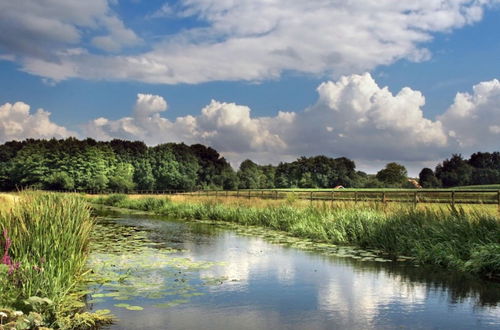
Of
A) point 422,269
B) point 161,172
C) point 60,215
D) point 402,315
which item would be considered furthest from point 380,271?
point 161,172

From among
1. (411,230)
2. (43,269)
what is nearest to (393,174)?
(411,230)

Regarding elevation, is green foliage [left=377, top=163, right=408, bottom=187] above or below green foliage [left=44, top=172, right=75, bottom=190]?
above

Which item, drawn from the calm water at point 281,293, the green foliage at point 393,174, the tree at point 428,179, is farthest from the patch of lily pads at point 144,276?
the green foliage at point 393,174

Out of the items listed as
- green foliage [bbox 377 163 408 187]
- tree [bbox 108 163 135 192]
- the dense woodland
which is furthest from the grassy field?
green foliage [bbox 377 163 408 187]

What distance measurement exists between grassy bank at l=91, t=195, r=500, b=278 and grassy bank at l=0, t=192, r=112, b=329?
9582 millimetres

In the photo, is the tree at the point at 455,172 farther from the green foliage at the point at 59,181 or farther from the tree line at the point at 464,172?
the green foliage at the point at 59,181

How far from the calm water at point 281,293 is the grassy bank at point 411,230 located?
3.24 ft

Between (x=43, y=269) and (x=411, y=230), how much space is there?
11.9m

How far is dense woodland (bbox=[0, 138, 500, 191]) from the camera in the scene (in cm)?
9406

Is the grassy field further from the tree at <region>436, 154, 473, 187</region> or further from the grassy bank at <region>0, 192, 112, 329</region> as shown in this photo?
the tree at <region>436, 154, 473, 187</region>

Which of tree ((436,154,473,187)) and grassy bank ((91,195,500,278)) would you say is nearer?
→ grassy bank ((91,195,500,278))

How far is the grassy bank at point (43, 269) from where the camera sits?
684 cm

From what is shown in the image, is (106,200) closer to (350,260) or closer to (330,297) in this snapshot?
(350,260)

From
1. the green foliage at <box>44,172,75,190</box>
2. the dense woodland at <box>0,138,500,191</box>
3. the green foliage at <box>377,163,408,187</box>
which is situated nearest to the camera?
the green foliage at <box>44,172,75,190</box>
